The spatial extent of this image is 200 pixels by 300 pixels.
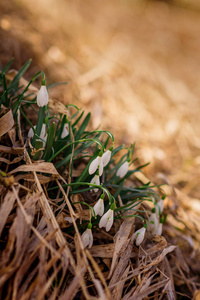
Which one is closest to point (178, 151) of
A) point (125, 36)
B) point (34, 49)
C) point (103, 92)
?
point (103, 92)

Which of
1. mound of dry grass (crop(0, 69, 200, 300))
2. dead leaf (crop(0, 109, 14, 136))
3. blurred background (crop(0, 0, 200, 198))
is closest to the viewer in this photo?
mound of dry grass (crop(0, 69, 200, 300))

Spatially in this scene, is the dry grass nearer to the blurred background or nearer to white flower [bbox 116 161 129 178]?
the blurred background

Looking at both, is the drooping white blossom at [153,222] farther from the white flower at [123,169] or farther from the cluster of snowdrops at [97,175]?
the white flower at [123,169]

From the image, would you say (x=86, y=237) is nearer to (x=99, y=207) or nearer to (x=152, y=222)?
(x=99, y=207)

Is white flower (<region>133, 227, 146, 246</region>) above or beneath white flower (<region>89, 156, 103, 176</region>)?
beneath

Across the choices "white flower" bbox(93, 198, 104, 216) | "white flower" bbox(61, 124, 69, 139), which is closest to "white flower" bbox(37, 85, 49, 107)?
"white flower" bbox(61, 124, 69, 139)

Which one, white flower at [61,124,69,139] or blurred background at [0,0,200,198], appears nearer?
white flower at [61,124,69,139]

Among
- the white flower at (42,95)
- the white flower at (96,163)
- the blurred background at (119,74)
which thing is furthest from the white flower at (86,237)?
the blurred background at (119,74)
